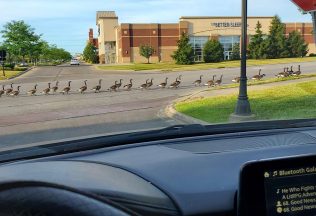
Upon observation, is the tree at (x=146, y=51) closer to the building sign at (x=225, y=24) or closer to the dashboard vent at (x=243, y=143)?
the building sign at (x=225, y=24)

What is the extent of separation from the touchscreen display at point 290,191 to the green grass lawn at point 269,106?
32.2ft

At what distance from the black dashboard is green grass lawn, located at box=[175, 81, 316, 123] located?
9.25m

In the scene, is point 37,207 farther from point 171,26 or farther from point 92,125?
point 171,26

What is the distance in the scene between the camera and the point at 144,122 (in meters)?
13.7

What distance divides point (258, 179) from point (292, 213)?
18 centimetres

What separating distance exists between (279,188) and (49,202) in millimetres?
799

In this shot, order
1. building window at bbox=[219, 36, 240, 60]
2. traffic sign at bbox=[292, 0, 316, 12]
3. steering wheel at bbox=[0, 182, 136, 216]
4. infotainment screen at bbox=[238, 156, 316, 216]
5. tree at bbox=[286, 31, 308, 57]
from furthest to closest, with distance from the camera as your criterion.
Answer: building window at bbox=[219, 36, 240, 60]
tree at bbox=[286, 31, 308, 57]
traffic sign at bbox=[292, 0, 316, 12]
infotainment screen at bbox=[238, 156, 316, 216]
steering wheel at bbox=[0, 182, 136, 216]

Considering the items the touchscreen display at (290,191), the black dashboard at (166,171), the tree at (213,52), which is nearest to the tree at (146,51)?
the tree at (213,52)

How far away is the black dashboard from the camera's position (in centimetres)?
153

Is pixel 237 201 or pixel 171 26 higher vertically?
pixel 171 26

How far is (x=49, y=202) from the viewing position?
119 centimetres

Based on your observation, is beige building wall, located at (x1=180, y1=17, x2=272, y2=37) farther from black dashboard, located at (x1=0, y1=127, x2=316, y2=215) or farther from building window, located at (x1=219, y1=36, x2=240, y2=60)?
black dashboard, located at (x1=0, y1=127, x2=316, y2=215)

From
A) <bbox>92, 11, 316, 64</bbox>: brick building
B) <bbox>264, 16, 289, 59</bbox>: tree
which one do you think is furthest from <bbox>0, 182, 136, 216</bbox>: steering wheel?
<bbox>92, 11, 316, 64</bbox>: brick building

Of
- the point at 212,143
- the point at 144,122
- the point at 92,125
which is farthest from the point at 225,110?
the point at 212,143
